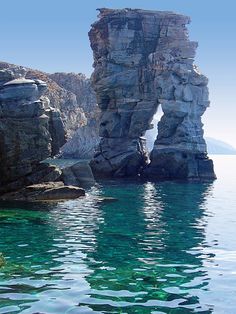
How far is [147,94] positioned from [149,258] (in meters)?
62.0

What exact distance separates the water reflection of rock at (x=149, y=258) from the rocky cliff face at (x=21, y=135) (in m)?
8.96

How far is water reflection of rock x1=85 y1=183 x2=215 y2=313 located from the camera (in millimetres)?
15887

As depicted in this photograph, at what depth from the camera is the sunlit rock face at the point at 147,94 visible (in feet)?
250

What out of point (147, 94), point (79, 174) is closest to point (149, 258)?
point (79, 174)

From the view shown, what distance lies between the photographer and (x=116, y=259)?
72.1 feet

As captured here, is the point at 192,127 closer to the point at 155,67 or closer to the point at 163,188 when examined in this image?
the point at 155,67

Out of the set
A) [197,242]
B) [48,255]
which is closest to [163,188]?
[197,242]

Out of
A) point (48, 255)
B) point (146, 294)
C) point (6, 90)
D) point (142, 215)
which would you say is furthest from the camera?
point (6, 90)

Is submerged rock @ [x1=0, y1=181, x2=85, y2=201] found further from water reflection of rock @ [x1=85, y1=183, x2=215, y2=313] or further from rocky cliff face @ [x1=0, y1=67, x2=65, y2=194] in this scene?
water reflection of rock @ [x1=85, y1=183, x2=215, y2=313]

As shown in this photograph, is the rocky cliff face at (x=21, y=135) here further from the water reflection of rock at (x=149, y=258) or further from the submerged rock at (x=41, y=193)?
the water reflection of rock at (x=149, y=258)

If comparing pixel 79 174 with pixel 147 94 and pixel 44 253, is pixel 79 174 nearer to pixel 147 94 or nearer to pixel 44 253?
pixel 147 94

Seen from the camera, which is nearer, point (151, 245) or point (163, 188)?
point (151, 245)

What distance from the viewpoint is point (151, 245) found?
25391 millimetres

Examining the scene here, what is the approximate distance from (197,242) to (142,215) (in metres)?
10.9
